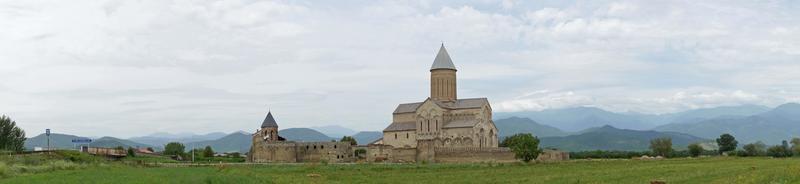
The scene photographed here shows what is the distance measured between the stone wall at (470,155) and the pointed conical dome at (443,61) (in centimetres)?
1842

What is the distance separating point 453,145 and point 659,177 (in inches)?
2340

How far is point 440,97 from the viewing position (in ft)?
326

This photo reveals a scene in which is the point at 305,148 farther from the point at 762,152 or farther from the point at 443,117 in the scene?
the point at 762,152

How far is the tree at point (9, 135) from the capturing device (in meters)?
82.5

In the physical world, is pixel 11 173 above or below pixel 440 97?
below

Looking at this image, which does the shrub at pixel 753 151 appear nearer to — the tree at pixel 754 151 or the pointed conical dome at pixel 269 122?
the tree at pixel 754 151

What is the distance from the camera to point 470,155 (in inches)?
3265

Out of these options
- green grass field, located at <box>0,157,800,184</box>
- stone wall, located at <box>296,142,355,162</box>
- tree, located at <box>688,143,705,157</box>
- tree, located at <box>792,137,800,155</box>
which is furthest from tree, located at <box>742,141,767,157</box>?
green grass field, located at <box>0,157,800,184</box>

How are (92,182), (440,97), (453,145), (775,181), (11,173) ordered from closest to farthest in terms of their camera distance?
(775,181), (92,182), (11,173), (453,145), (440,97)

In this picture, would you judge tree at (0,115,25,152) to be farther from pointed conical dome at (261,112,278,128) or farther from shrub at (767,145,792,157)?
shrub at (767,145,792,157)

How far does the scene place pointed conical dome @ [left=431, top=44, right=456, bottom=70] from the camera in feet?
328

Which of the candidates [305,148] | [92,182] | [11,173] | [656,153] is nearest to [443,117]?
[305,148]

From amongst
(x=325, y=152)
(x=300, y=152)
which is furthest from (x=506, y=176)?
(x=300, y=152)

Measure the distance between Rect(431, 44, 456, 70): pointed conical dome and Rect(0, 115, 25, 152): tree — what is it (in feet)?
152
